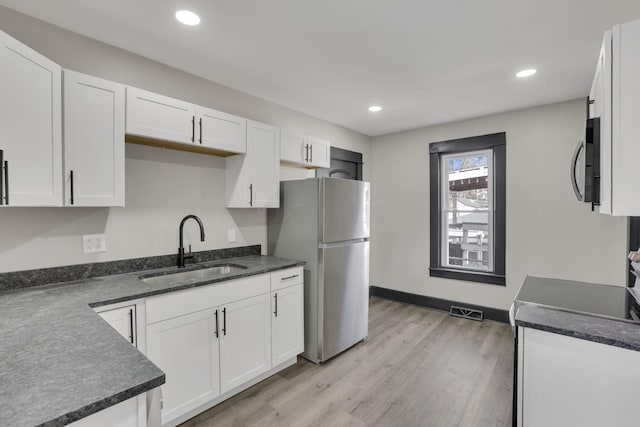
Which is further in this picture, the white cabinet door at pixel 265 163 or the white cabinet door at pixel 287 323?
the white cabinet door at pixel 265 163

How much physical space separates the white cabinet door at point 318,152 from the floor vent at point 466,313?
98.7 inches

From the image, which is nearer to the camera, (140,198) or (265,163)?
(140,198)

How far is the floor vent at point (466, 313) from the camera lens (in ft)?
12.3

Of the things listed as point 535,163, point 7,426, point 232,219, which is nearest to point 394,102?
point 535,163

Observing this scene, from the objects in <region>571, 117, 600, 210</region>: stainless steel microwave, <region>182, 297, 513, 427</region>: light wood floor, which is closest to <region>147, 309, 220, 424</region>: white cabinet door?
<region>182, 297, 513, 427</region>: light wood floor

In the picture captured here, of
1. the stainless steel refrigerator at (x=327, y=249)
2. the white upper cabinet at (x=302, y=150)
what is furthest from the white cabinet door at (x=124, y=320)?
the white upper cabinet at (x=302, y=150)

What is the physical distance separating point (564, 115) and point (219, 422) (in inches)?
167

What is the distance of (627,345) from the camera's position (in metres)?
1.08

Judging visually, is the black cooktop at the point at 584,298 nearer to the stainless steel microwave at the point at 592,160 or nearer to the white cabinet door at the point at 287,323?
the stainless steel microwave at the point at 592,160

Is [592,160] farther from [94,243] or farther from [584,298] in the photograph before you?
[94,243]

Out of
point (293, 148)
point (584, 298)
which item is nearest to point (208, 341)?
point (293, 148)

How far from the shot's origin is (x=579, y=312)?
4.49 feet

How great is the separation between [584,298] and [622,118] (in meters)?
1.01

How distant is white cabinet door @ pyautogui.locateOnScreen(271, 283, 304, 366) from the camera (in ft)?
8.21
